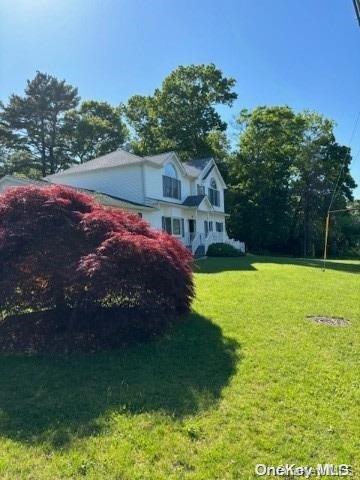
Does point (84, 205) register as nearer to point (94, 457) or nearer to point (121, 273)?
point (121, 273)

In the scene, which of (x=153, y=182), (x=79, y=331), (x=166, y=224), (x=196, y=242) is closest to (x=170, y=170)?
(x=153, y=182)

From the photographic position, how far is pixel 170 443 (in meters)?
3.56

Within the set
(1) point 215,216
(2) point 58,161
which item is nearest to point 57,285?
(1) point 215,216

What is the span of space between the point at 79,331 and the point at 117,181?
17.9 metres

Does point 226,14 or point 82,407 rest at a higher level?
point 226,14

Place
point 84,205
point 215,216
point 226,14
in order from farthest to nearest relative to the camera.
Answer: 1. point 215,216
2. point 226,14
3. point 84,205

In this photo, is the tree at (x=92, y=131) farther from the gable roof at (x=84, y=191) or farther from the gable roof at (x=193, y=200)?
the gable roof at (x=84, y=191)

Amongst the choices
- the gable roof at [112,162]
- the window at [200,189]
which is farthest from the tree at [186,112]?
the gable roof at [112,162]

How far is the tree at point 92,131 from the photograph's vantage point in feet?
135

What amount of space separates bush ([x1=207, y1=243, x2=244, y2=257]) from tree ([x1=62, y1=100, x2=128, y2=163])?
2251 centimetres

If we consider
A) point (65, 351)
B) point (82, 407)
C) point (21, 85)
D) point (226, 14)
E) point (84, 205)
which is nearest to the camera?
point (82, 407)

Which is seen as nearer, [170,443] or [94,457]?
[94,457]

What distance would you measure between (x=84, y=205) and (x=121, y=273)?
70.3 inches

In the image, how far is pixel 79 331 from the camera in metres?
6.26
